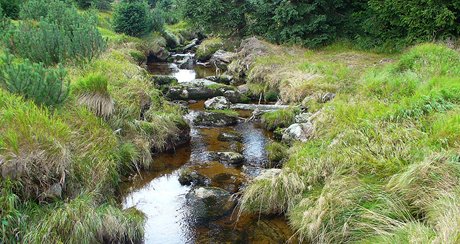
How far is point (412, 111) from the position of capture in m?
7.62

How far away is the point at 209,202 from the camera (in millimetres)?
7582

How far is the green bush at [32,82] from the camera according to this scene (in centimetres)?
699

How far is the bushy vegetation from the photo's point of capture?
1533 centimetres

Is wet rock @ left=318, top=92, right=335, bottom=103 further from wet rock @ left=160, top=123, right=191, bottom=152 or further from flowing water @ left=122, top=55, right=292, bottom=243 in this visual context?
wet rock @ left=160, top=123, right=191, bottom=152

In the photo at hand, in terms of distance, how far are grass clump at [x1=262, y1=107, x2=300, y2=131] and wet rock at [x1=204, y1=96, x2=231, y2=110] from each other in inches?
92.5

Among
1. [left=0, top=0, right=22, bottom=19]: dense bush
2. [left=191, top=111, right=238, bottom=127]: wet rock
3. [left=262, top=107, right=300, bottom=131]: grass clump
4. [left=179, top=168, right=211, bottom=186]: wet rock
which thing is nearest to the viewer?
[left=179, top=168, right=211, bottom=186]: wet rock

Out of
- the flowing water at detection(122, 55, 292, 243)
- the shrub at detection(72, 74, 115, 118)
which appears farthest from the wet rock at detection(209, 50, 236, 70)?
the shrub at detection(72, 74, 115, 118)

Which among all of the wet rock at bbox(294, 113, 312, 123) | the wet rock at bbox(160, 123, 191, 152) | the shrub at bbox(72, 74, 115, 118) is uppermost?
the shrub at bbox(72, 74, 115, 118)

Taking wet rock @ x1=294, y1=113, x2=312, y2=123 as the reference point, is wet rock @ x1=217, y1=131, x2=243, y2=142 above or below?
below

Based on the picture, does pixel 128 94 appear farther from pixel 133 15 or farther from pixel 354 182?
pixel 133 15

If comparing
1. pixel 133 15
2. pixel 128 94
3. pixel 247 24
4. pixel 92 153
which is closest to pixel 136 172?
pixel 92 153

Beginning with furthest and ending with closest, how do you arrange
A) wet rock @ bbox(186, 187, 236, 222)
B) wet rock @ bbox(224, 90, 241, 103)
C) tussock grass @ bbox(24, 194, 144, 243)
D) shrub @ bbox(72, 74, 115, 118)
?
wet rock @ bbox(224, 90, 241, 103)
shrub @ bbox(72, 74, 115, 118)
wet rock @ bbox(186, 187, 236, 222)
tussock grass @ bbox(24, 194, 144, 243)

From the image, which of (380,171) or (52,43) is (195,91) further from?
(380,171)

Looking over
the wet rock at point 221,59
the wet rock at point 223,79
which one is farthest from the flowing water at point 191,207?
the wet rock at point 221,59
